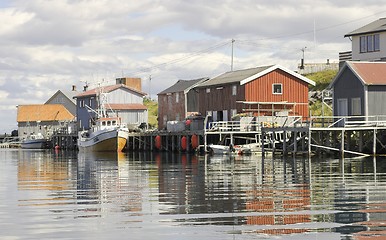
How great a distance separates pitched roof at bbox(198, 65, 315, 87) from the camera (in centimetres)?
6881

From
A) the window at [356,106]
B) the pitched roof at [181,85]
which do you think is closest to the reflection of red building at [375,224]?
the window at [356,106]

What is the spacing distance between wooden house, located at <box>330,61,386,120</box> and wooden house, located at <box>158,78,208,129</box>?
23.3 meters

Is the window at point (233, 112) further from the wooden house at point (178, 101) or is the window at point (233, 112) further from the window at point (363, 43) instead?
the window at point (363, 43)

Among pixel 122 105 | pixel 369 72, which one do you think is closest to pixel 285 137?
pixel 369 72

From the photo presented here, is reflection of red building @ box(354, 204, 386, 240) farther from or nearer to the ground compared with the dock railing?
nearer to the ground

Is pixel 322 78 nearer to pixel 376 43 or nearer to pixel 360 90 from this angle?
pixel 376 43

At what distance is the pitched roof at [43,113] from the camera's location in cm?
12512

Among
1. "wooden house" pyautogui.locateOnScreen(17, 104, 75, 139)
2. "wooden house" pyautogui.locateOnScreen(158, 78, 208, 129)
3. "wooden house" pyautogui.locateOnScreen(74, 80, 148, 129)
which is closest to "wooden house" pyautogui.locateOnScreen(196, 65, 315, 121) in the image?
"wooden house" pyautogui.locateOnScreen(158, 78, 208, 129)

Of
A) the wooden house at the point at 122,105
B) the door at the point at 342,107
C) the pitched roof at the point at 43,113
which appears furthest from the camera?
the pitched roof at the point at 43,113

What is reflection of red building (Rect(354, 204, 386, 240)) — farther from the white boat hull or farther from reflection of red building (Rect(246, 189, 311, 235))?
the white boat hull

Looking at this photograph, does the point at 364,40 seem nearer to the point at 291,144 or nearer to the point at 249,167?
the point at 291,144

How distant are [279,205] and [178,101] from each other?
59.7 m

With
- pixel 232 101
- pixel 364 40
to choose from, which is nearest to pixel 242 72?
pixel 232 101

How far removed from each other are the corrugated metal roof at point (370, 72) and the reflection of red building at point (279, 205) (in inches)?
1095
